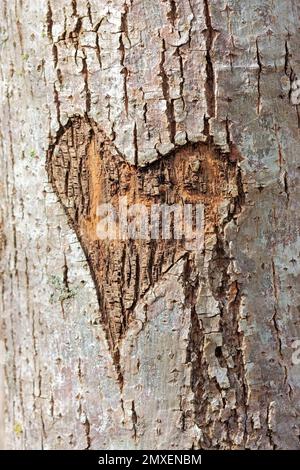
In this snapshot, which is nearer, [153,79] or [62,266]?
[153,79]

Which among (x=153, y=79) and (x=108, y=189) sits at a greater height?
(x=153, y=79)

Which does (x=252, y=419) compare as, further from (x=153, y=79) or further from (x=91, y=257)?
(x=153, y=79)

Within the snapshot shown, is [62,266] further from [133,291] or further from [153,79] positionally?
[153,79]

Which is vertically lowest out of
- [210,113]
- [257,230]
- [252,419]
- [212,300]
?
[252,419]

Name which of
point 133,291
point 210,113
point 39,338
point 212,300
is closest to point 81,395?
point 39,338
